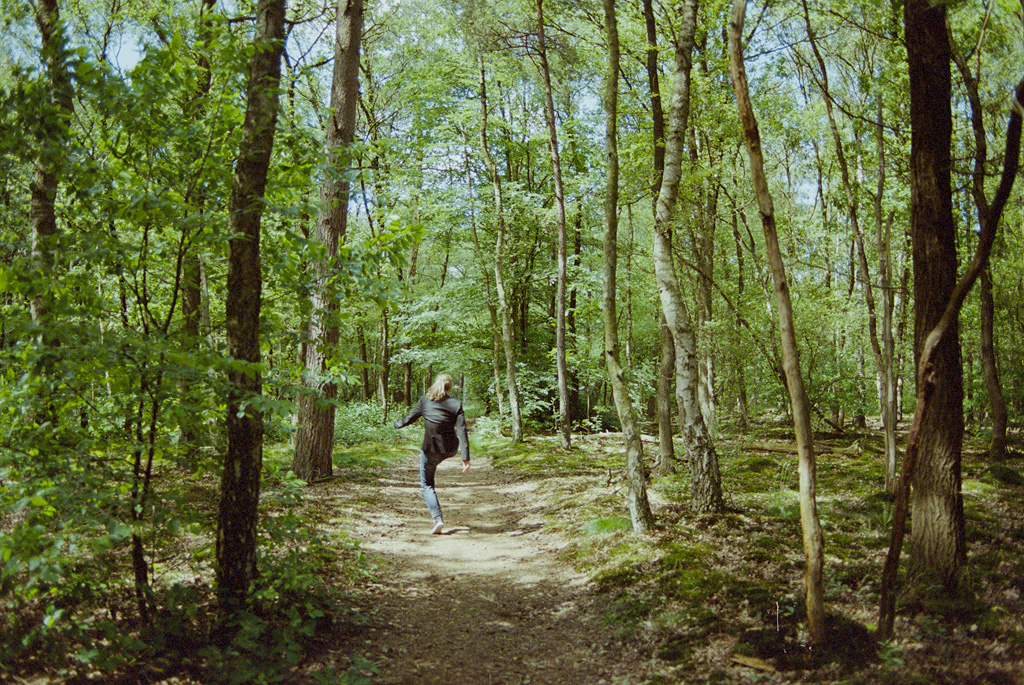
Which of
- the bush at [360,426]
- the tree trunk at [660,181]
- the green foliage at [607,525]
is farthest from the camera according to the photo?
the bush at [360,426]

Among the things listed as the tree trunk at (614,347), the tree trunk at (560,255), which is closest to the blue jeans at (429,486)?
the tree trunk at (614,347)

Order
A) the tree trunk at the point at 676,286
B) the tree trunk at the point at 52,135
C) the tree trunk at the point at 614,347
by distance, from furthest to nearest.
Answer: the tree trunk at the point at 676,286
the tree trunk at the point at 614,347
the tree trunk at the point at 52,135

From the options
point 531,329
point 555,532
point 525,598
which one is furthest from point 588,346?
point 525,598

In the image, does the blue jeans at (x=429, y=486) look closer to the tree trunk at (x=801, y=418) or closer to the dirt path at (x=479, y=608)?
the dirt path at (x=479, y=608)

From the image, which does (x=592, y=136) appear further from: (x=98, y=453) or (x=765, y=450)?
(x=98, y=453)

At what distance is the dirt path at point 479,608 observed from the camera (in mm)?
4525

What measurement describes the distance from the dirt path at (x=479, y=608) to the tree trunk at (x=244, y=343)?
3.99 ft

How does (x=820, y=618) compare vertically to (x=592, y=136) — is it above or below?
below

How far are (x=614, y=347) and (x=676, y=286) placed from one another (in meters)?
1.10

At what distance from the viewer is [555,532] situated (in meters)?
8.11

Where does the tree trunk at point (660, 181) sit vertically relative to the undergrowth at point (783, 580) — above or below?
above

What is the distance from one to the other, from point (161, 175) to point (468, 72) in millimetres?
15790

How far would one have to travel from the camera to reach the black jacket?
26.7 feet

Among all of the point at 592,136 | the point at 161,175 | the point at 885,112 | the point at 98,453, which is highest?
the point at 592,136
